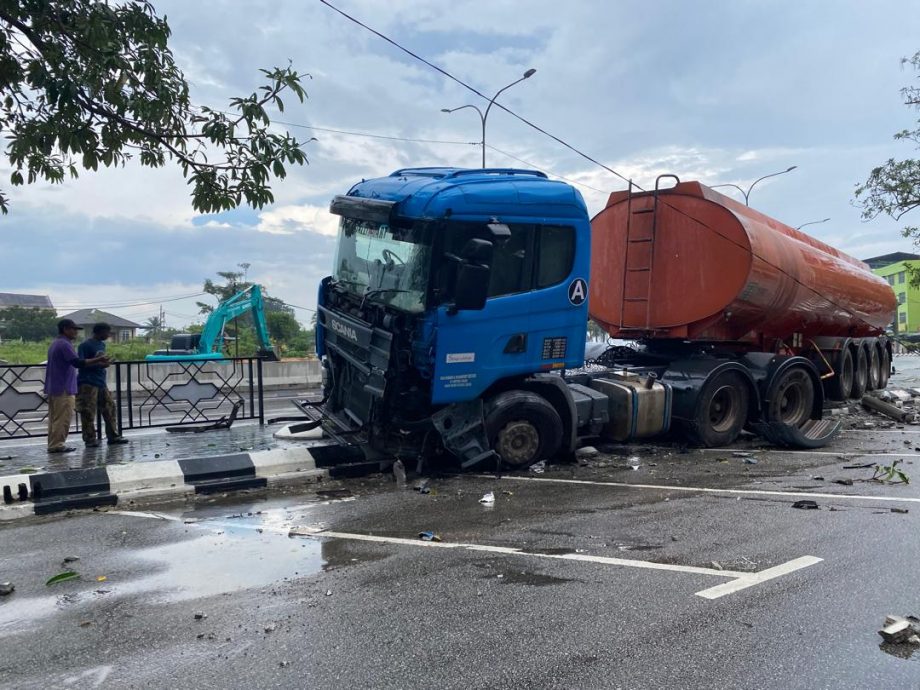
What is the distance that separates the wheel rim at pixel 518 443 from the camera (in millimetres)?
7621

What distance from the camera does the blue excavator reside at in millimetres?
21250

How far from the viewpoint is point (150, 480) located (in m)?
6.89

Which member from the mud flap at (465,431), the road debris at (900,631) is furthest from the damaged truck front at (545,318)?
the road debris at (900,631)

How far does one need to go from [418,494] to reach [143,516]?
2402mm

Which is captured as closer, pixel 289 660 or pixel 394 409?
pixel 289 660

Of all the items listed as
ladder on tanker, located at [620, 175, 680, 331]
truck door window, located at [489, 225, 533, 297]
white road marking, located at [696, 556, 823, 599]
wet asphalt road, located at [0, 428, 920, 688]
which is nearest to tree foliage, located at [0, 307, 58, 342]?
ladder on tanker, located at [620, 175, 680, 331]

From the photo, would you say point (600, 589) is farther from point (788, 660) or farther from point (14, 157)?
point (14, 157)

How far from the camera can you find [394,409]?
739 centimetres

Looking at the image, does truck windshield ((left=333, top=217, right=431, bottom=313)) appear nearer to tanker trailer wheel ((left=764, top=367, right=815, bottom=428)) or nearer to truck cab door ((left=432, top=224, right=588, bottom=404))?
truck cab door ((left=432, top=224, right=588, bottom=404))

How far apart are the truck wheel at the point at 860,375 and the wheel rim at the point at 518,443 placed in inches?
405

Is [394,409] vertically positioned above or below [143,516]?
above

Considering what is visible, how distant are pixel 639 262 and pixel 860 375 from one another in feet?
26.5

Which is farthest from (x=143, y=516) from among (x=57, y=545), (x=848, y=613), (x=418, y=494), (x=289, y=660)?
(x=848, y=613)

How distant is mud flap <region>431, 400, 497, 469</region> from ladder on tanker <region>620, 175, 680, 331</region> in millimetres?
3775
